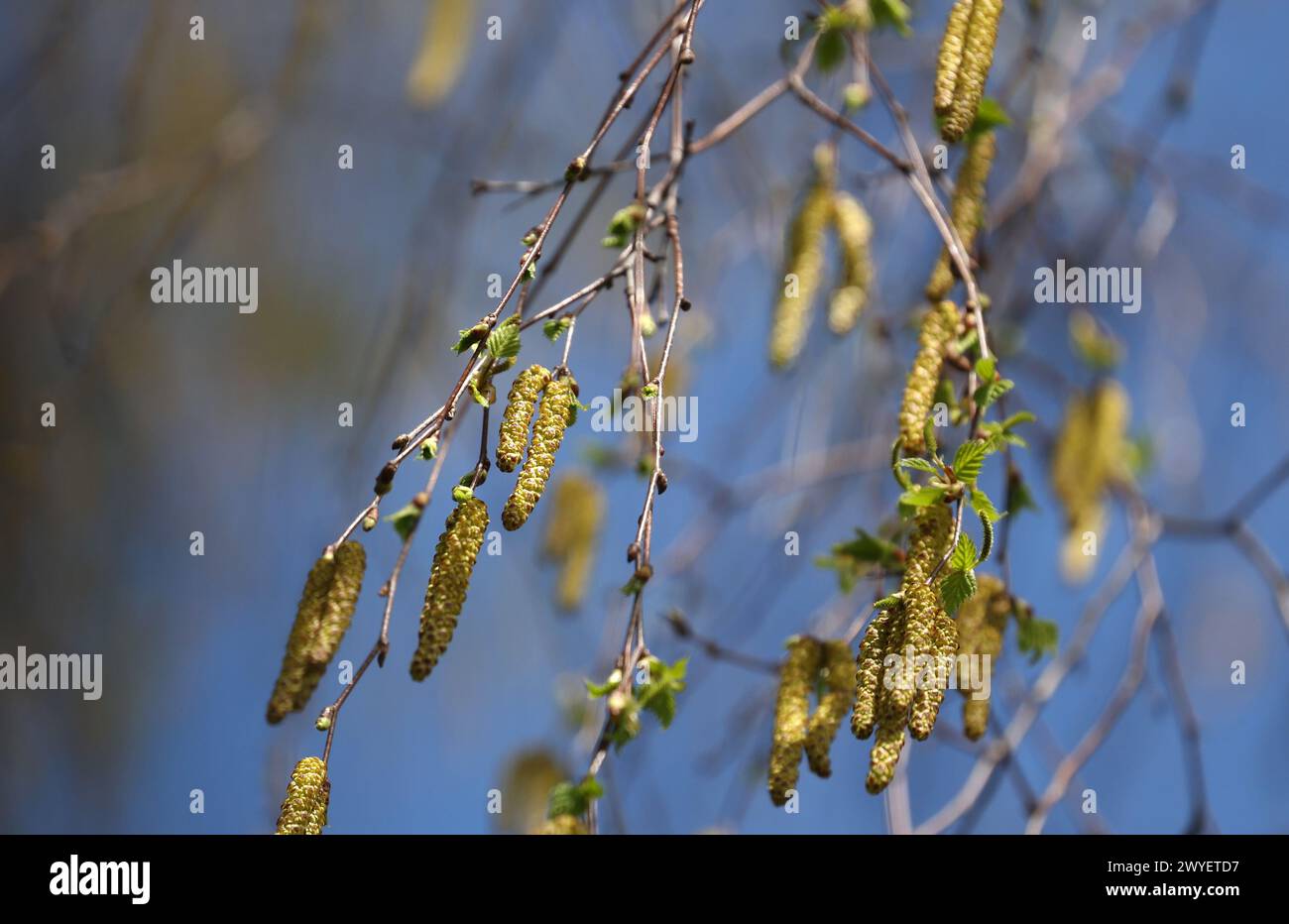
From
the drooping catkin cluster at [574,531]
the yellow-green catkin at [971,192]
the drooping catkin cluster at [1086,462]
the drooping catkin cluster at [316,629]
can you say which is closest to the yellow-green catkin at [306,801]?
the drooping catkin cluster at [316,629]

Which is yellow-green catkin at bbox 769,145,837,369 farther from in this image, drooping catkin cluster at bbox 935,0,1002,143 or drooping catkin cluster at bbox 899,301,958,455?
drooping catkin cluster at bbox 935,0,1002,143

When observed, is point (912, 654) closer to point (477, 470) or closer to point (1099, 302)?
point (477, 470)

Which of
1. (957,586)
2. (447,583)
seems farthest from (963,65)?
(447,583)

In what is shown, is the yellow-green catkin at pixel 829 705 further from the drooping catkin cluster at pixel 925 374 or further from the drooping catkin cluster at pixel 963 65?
the drooping catkin cluster at pixel 963 65

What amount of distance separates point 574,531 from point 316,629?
114 cm

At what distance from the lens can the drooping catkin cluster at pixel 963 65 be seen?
1.43 m

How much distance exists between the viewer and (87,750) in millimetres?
3664

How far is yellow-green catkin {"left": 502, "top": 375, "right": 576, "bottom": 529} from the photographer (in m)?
1.23

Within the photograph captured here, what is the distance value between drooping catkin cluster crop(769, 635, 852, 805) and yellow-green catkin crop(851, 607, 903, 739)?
0.17 m

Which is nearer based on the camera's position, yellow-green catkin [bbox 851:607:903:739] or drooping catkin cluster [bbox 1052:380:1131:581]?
yellow-green catkin [bbox 851:607:903:739]

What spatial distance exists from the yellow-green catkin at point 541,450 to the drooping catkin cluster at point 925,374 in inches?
15.4

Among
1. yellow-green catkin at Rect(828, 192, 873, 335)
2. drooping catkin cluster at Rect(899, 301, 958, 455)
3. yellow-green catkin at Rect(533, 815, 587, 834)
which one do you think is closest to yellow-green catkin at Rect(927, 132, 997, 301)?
yellow-green catkin at Rect(828, 192, 873, 335)
